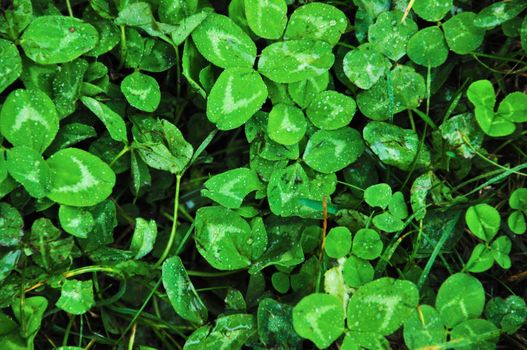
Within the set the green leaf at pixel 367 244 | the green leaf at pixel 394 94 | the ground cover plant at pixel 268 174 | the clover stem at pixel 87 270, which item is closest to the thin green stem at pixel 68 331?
the ground cover plant at pixel 268 174

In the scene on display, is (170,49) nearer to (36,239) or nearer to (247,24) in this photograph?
(247,24)

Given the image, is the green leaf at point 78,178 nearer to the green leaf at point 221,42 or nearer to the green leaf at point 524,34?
the green leaf at point 221,42

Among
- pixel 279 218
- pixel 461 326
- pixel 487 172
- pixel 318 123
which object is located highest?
pixel 318 123

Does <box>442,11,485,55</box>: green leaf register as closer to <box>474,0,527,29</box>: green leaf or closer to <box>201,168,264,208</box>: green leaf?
<box>474,0,527,29</box>: green leaf

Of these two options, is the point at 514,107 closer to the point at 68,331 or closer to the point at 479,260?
the point at 479,260

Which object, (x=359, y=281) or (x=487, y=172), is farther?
(x=487, y=172)

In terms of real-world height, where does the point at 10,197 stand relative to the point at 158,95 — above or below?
below

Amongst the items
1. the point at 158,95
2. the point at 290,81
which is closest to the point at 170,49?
the point at 158,95
